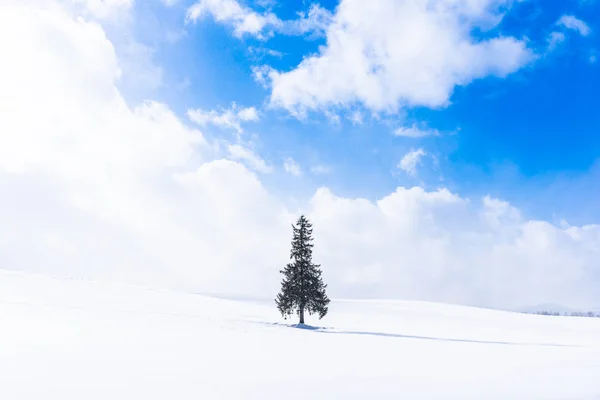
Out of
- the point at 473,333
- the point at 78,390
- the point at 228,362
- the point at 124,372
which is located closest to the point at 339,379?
the point at 228,362

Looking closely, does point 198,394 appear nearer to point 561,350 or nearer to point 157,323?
point 157,323

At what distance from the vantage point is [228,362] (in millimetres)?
13656

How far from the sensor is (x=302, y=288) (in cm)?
3509

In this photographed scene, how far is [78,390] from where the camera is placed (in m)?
8.99

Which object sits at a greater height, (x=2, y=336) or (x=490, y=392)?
(x=2, y=336)

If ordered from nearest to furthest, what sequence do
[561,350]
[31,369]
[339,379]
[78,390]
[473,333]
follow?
1. [78,390]
2. [31,369]
3. [339,379]
4. [561,350]
5. [473,333]

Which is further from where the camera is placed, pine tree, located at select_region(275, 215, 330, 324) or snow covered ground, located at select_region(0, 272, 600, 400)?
pine tree, located at select_region(275, 215, 330, 324)

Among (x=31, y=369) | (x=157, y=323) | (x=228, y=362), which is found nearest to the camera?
(x=31, y=369)

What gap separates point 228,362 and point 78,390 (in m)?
5.48

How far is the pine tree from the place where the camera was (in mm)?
34844

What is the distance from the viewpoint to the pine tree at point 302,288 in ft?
114

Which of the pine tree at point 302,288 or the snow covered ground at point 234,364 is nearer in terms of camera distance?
the snow covered ground at point 234,364

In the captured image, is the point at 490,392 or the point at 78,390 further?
the point at 490,392

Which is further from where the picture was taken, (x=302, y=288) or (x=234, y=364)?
(x=302, y=288)
